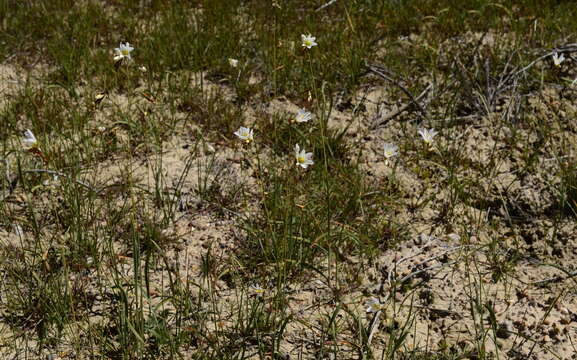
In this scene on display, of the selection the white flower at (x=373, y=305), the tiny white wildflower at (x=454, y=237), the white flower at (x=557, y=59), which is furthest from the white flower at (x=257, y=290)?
the white flower at (x=557, y=59)

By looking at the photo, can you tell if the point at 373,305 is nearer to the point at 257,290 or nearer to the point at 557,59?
the point at 257,290

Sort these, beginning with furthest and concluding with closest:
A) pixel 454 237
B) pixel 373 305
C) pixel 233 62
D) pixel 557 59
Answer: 1. pixel 233 62
2. pixel 557 59
3. pixel 454 237
4. pixel 373 305

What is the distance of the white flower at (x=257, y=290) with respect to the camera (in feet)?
8.80

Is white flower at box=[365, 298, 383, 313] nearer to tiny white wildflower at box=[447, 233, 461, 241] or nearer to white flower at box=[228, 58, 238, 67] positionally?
tiny white wildflower at box=[447, 233, 461, 241]

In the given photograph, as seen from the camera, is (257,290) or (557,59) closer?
(257,290)

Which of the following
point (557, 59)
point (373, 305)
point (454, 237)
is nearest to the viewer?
point (373, 305)

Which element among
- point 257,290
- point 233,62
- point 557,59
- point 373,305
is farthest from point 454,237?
point 233,62

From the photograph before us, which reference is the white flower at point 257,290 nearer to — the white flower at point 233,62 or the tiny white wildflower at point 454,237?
the tiny white wildflower at point 454,237

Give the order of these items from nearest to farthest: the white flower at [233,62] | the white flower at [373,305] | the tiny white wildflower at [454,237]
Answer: the white flower at [373,305] → the tiny white wildflower at [454,237] → the white flower at [233,62]

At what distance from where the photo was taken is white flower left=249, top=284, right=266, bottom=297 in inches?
106

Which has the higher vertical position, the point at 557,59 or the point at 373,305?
the point at 557,59

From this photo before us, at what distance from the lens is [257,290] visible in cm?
268

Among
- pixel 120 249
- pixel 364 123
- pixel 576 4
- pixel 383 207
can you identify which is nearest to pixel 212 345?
pixel 120 249

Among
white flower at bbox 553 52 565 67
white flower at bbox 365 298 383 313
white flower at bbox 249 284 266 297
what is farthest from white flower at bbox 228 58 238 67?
white flower at bbox 365 298 383 313
